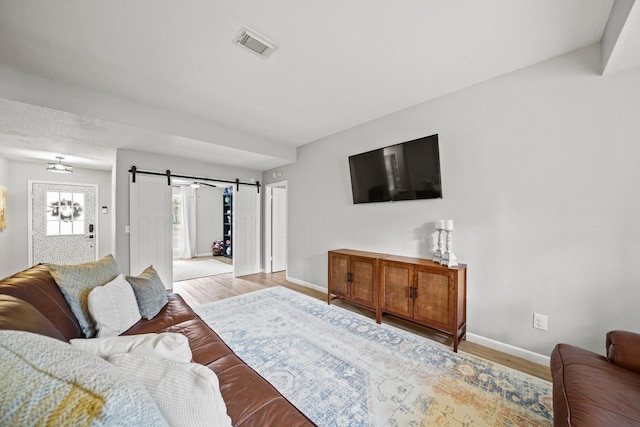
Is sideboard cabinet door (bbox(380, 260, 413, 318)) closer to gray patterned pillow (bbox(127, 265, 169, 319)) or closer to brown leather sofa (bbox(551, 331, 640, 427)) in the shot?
brown leather sofa (bbox(551, 331, 640, 427))

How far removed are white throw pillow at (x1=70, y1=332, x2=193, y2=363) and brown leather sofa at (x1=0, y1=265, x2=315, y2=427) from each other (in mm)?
221

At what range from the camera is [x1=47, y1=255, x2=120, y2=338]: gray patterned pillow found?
1.48 m

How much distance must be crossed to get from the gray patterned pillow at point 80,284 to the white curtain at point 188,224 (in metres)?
6.13

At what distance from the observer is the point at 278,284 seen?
4.43m

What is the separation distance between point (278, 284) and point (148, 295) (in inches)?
103

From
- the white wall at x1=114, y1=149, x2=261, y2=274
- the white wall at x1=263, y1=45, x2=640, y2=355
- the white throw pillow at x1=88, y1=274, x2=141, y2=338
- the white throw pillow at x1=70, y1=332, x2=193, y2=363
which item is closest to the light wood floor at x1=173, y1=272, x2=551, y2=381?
the white wall at x1=263, y1=45, x2=640, y2=355

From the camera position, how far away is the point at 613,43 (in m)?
1.59

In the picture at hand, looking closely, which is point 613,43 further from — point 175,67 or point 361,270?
point 175,67

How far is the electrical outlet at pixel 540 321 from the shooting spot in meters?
2.07

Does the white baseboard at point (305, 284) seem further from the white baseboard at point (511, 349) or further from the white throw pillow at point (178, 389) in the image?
the white throw pillow at point (178, 389)

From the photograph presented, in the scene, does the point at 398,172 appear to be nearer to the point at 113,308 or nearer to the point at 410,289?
the point at 410,289

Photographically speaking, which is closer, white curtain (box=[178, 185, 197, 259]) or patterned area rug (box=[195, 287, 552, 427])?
patterned area rug (box=[195, 287, 552, 427])

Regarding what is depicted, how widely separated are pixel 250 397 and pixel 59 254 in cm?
615

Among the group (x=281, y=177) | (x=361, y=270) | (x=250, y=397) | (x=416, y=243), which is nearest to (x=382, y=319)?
(x=361, y=270)
